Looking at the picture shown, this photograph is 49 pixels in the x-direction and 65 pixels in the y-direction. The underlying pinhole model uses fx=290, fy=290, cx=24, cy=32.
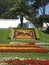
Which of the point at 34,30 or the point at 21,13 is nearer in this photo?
the point at 34,30

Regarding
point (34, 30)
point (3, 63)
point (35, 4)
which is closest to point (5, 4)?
point (35, 4)

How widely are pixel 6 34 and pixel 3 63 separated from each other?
30658mm

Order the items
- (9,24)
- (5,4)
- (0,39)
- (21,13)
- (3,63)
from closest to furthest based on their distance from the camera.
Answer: (3,63)
(0,39)
(21,13)
(9,24)
(5,4)

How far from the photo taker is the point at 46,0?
6881cm

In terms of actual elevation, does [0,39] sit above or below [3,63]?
below

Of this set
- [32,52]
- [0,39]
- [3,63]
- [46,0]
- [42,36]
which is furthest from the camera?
[46,0]

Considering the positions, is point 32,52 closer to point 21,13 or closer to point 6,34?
point 6,34

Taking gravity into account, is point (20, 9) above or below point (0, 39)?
above

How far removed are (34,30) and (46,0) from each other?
2814 centimetres

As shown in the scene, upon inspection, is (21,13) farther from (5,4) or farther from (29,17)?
Result: (5,4)

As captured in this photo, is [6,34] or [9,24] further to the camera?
[9,24]

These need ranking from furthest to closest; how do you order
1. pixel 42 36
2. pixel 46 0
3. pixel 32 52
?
1. pixel 46 0
2. pixel 42 36
3. pixel 32 52

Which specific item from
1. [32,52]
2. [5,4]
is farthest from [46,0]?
[32,52]

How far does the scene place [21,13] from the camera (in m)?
52.8
